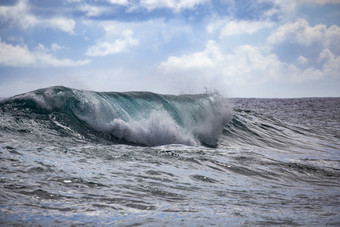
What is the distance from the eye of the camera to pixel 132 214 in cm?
338

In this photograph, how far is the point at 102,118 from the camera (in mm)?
9234

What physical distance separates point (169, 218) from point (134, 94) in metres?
8.85

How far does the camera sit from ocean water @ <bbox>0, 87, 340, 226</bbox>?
3424mm

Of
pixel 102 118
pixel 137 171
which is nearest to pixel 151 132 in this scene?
pixel 102 118

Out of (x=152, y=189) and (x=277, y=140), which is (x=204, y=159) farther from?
(x=277, y=140)

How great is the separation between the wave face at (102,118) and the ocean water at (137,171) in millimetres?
28

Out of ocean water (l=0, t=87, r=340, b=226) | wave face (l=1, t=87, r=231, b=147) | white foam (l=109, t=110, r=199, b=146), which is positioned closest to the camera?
ocean water (l=0, t=87, r=340, b=226)

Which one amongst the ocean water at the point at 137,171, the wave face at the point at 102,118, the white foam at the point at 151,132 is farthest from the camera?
the white foam at the point at 151,132

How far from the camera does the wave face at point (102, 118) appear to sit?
329 inches

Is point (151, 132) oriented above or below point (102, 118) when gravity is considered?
below

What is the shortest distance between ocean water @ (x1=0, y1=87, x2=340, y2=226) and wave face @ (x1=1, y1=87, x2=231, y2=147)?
28mm

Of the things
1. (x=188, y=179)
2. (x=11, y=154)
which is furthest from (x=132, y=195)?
(x=11, y=154)

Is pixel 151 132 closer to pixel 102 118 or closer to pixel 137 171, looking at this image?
pixel 102 118

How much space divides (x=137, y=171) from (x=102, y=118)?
430 centimetres
